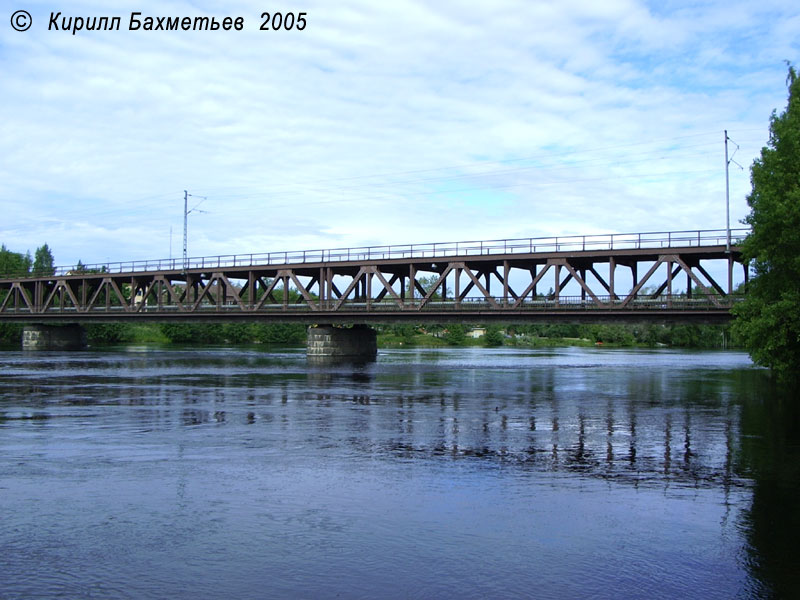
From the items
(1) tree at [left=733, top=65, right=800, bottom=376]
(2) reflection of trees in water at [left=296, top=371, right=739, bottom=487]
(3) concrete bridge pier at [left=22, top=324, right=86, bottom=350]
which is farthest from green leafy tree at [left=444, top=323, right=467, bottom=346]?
(1) tree at [left=733, top=65, right=800, bottom=376]

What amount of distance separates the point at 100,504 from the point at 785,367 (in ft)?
111

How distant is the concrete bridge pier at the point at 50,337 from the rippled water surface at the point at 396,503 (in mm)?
88459

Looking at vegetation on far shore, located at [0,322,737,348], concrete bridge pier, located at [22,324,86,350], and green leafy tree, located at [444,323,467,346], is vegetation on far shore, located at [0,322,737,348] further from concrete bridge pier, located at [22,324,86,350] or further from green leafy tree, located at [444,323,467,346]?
concrete bridge pier, located at [22,324,86,350]

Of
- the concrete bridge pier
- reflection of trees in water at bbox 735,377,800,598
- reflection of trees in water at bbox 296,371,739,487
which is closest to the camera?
reflection of trees in water at bbox 735,377,800,598

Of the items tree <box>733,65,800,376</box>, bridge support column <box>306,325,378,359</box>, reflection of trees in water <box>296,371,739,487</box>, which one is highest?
tree <box>733,65,800,376</box>

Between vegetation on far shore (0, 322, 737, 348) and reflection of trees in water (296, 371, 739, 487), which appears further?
vegetation on far shore (0, 322, 737, 348)

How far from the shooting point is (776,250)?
37.6m

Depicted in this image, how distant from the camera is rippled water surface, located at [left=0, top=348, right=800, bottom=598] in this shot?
11.1 metres

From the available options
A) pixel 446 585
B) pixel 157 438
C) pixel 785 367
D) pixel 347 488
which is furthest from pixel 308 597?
pixel 785 367

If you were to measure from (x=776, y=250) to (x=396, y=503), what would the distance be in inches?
1163

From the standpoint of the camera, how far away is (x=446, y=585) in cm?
1086

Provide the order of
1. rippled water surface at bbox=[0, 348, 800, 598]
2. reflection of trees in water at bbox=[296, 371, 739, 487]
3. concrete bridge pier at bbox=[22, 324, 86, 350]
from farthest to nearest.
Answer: concrete bridge pier at bbox=[22, 324, 86, 350], reflection of trees in water at bbox=[296, 371, 739, 487], rippled water surface at bbox=[0, 348, 800, 598]

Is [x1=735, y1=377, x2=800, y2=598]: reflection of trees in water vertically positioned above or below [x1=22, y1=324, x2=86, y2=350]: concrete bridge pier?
below

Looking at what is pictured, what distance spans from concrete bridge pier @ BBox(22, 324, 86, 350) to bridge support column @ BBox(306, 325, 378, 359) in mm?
49574
